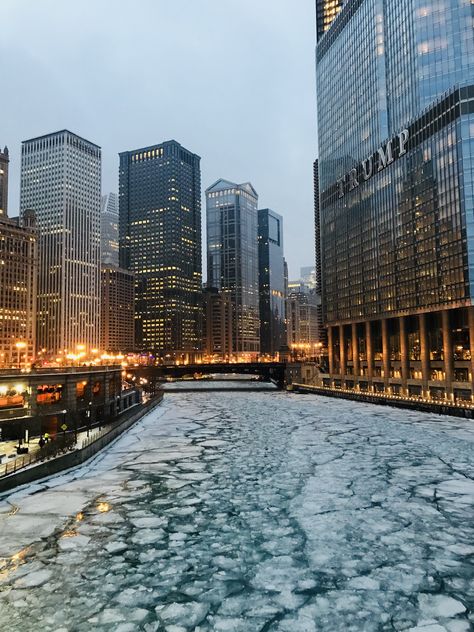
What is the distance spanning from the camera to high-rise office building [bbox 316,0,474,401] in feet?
285

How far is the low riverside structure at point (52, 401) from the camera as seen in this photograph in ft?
178

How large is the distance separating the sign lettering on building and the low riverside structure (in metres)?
75.8

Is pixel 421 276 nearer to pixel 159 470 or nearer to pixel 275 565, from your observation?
pixel 159 470

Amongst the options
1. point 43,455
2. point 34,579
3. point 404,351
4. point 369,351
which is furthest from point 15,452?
point 369,351

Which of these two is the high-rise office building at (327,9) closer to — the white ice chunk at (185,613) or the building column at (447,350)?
the building column at (447,350)

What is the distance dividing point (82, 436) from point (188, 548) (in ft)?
95.6

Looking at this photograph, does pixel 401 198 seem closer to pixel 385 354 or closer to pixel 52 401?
pixel 385 354

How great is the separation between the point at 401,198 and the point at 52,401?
8030 cm

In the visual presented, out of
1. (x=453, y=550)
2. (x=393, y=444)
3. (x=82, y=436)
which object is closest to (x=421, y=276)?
(x=393, y=444)

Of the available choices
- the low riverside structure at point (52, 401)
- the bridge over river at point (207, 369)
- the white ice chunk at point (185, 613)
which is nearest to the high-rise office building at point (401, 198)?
the bridge over river at point (207, 369)

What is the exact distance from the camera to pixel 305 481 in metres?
31.0

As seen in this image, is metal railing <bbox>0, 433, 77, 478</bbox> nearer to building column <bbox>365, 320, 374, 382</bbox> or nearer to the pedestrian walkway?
the pedestrian walkway

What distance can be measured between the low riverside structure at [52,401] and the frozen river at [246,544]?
59.7 feet

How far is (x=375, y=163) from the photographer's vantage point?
4560 inches
